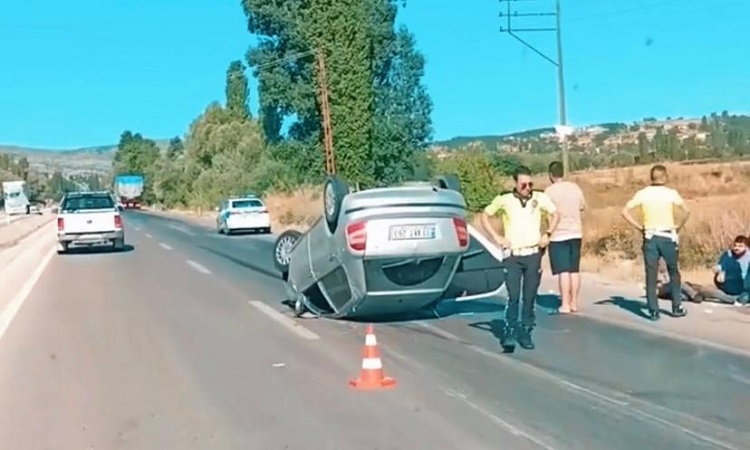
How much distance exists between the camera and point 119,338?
1353 cm

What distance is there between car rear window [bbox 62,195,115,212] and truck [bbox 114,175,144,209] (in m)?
90.5

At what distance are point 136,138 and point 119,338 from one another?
602ft

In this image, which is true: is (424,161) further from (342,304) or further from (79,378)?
(79,378)

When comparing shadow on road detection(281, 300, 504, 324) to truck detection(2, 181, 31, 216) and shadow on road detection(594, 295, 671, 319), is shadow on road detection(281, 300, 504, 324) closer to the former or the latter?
shadow on road detection(594, 295, 671, 319)

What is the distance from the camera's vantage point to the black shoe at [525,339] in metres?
11.9

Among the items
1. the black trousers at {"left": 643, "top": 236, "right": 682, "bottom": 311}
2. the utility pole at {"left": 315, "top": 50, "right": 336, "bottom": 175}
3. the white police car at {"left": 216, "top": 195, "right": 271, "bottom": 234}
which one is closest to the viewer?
the black trousers at {"left": 643, "top": 236, "right": 682, "bottom": 311}

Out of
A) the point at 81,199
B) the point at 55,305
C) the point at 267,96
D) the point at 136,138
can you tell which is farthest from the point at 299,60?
the point at 136,138

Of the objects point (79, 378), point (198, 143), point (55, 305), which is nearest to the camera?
point (79, 378)

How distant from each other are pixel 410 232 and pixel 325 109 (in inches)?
1687

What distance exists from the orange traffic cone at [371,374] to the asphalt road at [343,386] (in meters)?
0.15

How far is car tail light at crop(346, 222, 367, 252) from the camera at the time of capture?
13539mm

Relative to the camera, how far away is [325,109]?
184 feet

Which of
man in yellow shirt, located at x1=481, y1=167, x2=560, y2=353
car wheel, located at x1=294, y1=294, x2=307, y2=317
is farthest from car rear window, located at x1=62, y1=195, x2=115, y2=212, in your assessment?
man in yellow shirt, located at x1=481, y1=167, x2=560, y2=353

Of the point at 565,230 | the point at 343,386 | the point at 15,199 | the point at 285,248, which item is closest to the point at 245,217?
the point at 285,248
